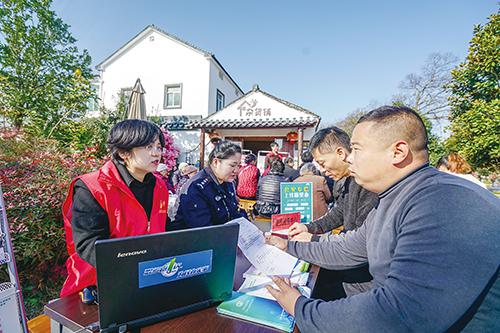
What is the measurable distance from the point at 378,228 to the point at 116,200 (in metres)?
1.32

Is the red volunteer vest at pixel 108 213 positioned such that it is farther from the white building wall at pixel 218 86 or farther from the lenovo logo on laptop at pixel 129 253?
the white building wall at pixel 218 86

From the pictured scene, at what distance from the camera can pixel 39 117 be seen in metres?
7.10

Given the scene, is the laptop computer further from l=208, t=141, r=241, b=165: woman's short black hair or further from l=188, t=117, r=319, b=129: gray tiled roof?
l=188, t=117, r=319, b=129: gray tiled roof

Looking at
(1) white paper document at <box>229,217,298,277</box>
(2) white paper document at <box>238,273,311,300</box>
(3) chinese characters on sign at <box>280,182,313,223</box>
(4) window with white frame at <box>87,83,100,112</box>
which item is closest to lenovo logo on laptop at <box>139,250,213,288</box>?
(2) white paper document at <box>238,273,311,300</box>

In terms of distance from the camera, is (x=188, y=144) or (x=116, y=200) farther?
(x=188, y=144)

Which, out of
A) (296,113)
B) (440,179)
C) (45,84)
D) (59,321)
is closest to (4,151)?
(59,321)

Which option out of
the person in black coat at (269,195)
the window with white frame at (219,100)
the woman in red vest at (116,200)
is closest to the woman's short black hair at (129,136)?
the woman in red vest at (116,200)

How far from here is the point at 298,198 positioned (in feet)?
9.51

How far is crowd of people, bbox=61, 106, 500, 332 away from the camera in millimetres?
636

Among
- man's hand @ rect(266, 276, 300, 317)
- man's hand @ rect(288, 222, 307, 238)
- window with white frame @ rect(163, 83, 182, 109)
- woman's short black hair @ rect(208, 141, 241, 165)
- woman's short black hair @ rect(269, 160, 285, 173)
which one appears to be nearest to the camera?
man's hand @ rect(266, 276, 300, 317)

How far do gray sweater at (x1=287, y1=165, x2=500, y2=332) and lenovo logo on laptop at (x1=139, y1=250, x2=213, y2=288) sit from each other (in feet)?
1.25

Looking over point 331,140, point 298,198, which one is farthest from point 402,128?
point 298,198

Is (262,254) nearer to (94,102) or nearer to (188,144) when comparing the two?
(188,144)

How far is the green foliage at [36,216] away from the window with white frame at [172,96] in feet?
34.2
